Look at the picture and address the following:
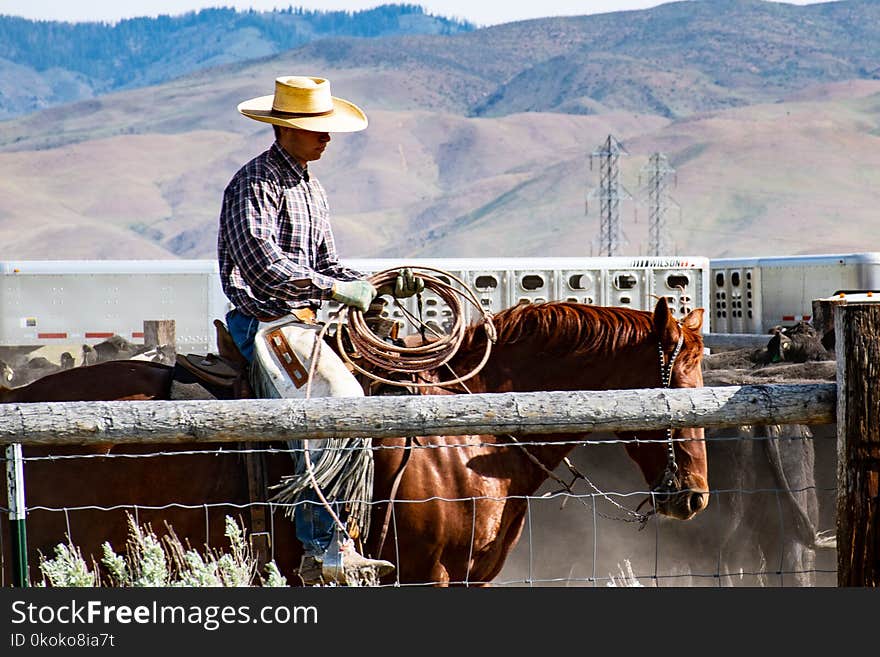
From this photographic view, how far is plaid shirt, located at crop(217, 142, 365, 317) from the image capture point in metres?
4.75

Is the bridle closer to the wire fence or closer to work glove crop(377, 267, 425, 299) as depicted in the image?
work glove crop(377, 267, 425, 299)

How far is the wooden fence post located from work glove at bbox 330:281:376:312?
1986mm

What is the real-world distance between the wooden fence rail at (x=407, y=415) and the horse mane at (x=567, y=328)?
5.13ft

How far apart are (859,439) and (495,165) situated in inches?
6044

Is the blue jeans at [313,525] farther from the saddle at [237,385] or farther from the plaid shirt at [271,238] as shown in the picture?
the plaid shirt at [271,238]

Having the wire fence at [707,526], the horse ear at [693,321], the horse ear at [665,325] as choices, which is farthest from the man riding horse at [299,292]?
the wire fence at [707,526]

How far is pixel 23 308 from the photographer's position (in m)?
16.1

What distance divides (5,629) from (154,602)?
1.37ft

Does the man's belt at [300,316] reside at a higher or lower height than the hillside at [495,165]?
lower

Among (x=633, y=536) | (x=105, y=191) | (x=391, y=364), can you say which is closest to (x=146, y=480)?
(x=391, y=364)

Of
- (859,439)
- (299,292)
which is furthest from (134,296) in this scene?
(859,439)

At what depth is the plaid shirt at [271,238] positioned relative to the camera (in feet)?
15.6

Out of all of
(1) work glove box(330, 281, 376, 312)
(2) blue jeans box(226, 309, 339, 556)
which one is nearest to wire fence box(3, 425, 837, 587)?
(1) work glove box(330, 281, 376, 312)

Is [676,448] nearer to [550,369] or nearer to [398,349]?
[550,369]
